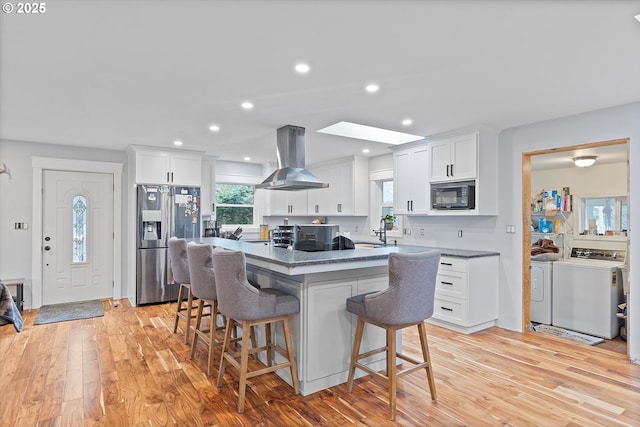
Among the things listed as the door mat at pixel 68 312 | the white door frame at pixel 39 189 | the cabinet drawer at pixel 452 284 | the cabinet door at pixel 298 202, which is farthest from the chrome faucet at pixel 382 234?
the white door frame at pixel 39 189

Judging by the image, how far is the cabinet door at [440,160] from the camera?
4.61 metres

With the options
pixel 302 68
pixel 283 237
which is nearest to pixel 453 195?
pixel 283 237

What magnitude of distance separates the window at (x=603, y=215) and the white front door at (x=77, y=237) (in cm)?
760

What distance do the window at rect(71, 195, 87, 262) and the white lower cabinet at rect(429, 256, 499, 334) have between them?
5.21 m

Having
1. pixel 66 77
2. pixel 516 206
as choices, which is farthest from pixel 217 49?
pixel 516 206

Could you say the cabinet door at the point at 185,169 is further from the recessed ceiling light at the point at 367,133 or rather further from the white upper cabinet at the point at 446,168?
the white upper cabinet at the point at 446,168

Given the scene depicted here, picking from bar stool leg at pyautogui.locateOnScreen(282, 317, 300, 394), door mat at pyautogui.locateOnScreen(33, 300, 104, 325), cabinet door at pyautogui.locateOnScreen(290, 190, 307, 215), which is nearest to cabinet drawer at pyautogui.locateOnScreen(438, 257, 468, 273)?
bar stool leg at pyautogui.locateOnScreen(282, 317, 300, 394)

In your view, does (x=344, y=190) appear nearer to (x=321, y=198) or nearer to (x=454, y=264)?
(x=321, y=198)

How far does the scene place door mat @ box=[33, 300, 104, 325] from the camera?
15.3ft

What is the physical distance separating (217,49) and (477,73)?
184 cm

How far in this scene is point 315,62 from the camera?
254 cm

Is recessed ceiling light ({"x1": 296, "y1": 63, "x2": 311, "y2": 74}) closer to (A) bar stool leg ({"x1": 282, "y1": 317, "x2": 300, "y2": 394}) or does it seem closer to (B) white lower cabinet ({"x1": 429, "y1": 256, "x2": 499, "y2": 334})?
(A) bar stool leg ({"x1": 282, "y1": 317, "x2": 300, "y2": 394})

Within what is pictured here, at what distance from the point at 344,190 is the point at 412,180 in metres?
1.54

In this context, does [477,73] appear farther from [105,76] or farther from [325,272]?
[105,76]
